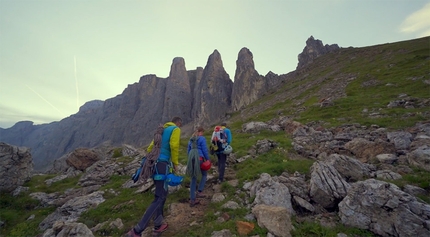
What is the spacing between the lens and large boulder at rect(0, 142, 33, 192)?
14.4 metres

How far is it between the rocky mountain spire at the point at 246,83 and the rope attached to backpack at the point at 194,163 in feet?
324

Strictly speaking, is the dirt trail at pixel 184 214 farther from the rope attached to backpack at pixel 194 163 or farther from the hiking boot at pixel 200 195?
the rope attached to backpack at pixel 194 163

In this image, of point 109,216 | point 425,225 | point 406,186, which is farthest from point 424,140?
point 109,216

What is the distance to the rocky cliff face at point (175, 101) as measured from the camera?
119m

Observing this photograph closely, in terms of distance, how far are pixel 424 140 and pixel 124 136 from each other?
18207cm

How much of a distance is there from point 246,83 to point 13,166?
109 meters

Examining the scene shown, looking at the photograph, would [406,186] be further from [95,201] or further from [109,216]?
[95,201]

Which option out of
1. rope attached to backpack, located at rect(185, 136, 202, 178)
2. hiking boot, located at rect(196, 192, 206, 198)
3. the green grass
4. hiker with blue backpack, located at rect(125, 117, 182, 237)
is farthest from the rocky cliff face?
the green grass

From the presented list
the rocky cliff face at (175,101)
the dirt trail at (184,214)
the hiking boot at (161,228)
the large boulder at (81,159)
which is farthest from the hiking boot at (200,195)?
the rocky cliff face at (175,101)

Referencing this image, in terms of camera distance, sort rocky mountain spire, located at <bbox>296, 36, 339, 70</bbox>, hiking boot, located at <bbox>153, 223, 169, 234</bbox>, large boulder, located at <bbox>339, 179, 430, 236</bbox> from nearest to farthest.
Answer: large boulder, located at <bbox>339, 179, 430, 236</bbox>
hiking boot, located at <bbox>153, 223, 169, 234</bbox>
rocky mountain spire, located at <bbox>296, 36, 339, 70</bbox>

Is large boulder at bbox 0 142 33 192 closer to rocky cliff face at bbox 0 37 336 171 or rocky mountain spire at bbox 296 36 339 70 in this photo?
rocky cliff face at bbox 0 37 336 171

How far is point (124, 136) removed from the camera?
171000mm

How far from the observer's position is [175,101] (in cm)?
16175

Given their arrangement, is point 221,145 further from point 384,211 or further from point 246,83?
point 246,83
